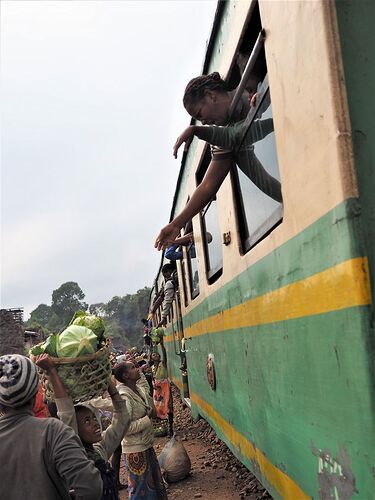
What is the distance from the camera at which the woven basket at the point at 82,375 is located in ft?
7.68

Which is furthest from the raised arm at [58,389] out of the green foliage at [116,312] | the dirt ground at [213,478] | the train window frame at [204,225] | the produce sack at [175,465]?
the green foliage at [116,312]

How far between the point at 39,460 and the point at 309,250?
4.02 ft

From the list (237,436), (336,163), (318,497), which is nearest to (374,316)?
(336,163)

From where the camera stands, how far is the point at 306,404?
2.04 metres

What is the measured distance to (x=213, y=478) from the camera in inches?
212

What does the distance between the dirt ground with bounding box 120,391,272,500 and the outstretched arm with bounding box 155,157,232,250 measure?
2.53 metres

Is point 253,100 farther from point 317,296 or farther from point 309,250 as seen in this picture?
point 317,296

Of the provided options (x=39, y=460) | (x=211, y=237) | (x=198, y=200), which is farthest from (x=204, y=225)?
(x=39, y=460)

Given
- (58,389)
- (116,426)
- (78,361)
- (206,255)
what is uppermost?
(206,255)

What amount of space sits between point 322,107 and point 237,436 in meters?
2.93

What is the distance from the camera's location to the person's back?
1.83m

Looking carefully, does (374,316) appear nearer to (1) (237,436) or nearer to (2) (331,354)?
(2) (331,354)

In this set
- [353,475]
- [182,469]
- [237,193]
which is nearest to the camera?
[353,475]

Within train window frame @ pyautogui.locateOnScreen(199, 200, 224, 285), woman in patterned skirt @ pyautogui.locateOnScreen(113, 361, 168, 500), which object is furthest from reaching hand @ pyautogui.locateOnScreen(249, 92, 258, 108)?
woman in patterned skirt @ pyautogui.locateOnScreen(113, 361, 168, 500)
